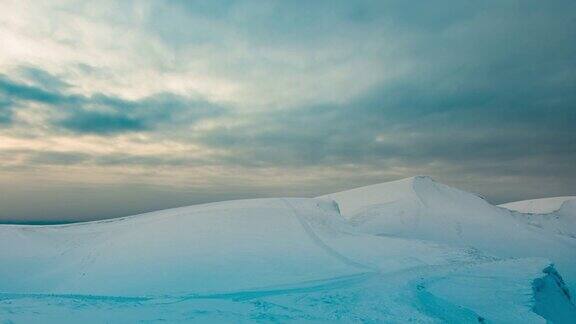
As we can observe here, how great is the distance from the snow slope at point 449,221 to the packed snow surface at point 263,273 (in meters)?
0.28

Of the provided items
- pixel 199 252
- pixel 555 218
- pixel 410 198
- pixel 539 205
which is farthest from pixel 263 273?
pixel 539 205

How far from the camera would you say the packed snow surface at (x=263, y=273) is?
8.66m

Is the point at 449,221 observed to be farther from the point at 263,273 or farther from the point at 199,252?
the point at 199,252

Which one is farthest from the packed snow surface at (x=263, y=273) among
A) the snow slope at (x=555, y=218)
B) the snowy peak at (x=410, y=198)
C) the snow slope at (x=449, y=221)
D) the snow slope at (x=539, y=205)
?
the snow slope at (x=539, y=205)

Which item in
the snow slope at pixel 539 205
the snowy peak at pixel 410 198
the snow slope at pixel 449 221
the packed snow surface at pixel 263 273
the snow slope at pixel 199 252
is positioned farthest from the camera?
the snow slope at pixel 539 205

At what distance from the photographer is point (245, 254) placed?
13.9m

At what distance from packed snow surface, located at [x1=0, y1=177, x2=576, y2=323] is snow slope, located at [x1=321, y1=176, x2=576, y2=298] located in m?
0.28

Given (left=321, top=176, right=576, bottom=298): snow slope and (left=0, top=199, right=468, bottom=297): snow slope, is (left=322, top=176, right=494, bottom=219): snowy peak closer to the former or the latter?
(left=321, top=176, right=576, bottom=298): snow slope

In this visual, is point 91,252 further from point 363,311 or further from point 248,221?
point 363,311

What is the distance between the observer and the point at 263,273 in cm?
1248

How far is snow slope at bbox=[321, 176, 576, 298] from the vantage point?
74.2 feet

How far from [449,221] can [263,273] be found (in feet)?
53.5

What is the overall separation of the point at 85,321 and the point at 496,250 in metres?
20.3

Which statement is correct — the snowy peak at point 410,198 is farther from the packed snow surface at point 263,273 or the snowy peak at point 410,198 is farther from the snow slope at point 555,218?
the packed snow surface at point 263,273
